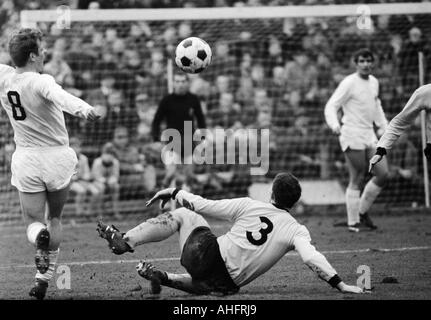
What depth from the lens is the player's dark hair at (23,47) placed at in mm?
7020

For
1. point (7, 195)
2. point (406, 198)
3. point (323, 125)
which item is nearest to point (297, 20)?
point (323, 125)

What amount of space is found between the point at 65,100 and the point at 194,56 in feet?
10.1

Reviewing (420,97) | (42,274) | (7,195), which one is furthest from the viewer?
(7,195)

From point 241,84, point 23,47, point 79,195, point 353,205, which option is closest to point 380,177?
point 353,205

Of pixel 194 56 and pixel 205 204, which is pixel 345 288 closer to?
pixel 205 204

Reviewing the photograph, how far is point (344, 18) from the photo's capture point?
656 inches

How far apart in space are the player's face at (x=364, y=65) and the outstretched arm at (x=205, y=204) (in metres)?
5.62

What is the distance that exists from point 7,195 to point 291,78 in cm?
575

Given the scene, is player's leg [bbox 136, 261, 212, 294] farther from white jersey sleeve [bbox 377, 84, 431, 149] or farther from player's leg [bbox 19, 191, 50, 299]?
white jersey sleeve [bbox 377, 84, 431, 149]

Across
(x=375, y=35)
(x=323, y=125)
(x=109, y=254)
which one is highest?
(x=375, y=35)

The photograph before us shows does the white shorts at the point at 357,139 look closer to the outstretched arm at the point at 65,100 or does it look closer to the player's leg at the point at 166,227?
the player's leg at the point at 166,227

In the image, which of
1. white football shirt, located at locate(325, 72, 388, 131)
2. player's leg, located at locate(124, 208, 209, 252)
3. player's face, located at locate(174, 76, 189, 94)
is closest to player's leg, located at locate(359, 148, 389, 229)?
white football shirt, located at locate(325, 72, 388, 131)

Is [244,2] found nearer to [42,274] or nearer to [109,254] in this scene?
[109,254]
